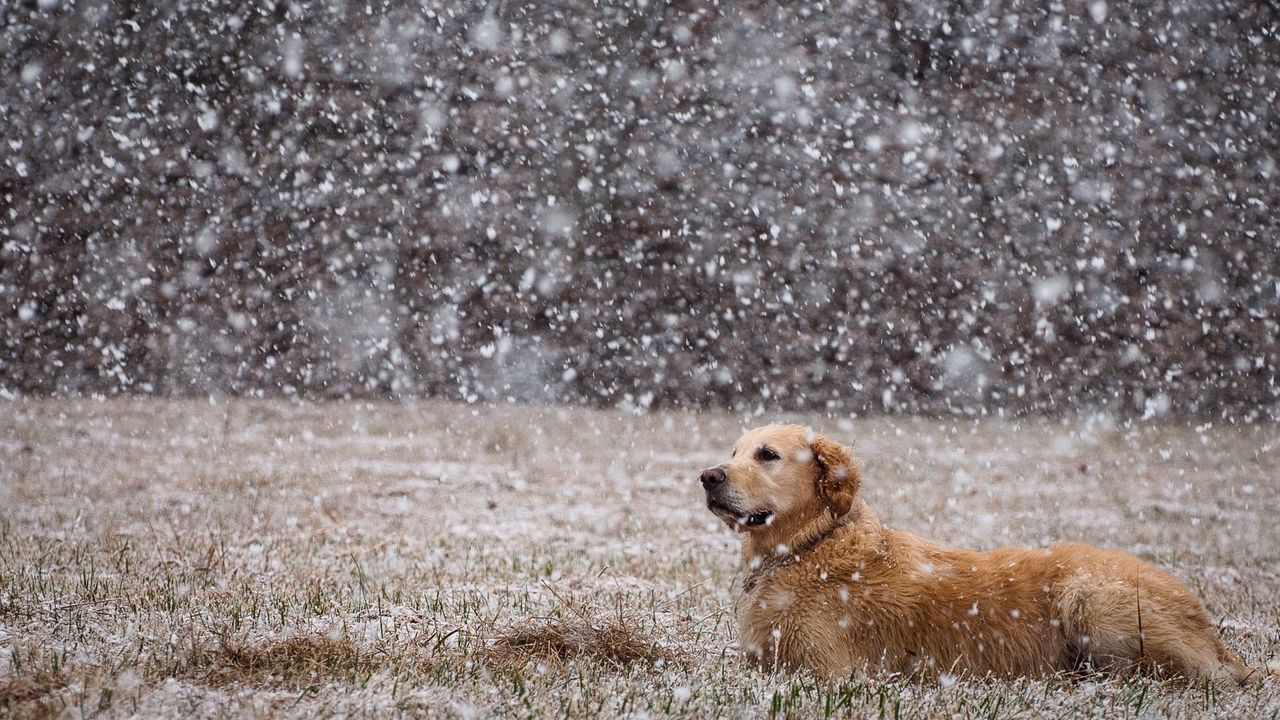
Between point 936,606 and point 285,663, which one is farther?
point 936,606

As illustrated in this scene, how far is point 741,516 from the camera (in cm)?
330

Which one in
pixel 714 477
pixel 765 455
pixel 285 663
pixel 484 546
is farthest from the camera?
pixel 484 546

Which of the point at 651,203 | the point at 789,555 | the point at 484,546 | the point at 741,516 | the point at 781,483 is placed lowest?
the point at 484,546

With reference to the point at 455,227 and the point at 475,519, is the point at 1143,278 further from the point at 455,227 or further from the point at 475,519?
the point at 475,519

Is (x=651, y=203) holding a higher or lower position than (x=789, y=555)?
higher

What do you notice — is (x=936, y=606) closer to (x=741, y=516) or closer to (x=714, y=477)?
(x=741, y=516)

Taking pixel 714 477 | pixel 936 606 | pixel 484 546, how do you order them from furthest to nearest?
pixel 484 546
pixel 714 477
pixel 936 606

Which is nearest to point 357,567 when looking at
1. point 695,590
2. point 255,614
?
point 255,614

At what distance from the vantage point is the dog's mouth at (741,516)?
329 cm

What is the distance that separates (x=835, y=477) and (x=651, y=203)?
12.1 metres

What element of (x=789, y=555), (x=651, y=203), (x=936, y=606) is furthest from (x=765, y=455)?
(x=651, y=203)

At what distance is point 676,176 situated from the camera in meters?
15.1

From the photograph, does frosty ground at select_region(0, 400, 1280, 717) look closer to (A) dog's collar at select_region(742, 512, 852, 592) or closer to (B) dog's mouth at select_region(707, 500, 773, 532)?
(A) dog's collar at select_region(742, 512, 852, 592)

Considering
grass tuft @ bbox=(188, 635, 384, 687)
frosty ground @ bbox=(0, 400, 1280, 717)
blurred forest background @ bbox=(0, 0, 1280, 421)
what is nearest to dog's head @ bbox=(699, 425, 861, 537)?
→ frosty ground @ bbox=(0, 400, 1280, 717)
